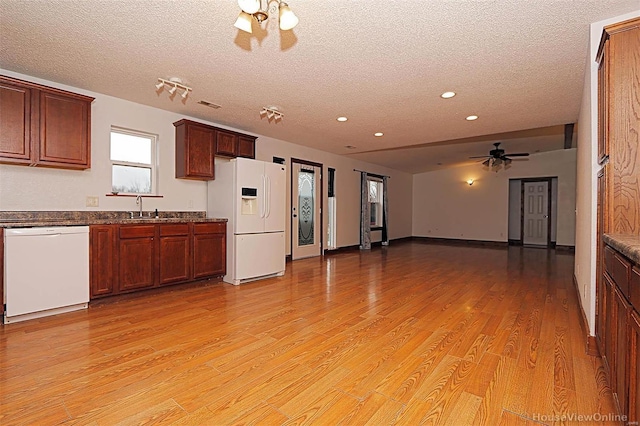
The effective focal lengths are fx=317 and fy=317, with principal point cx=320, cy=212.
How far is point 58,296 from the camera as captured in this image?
10.3 feet

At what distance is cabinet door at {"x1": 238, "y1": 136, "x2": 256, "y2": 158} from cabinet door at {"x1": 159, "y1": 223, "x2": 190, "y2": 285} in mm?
1574

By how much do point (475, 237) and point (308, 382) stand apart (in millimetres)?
9970

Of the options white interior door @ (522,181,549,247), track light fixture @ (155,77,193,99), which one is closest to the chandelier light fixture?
track light fixture @ (155,77,193,99)

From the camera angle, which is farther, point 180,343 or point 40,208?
→ point 40,208

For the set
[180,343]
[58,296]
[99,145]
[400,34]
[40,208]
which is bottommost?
[180,343]

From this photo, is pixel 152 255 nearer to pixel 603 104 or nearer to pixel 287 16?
pixel 287 16

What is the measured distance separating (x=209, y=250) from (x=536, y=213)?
959 centimetres

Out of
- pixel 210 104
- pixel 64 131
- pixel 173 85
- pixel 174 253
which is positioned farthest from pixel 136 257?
pixel 210 104

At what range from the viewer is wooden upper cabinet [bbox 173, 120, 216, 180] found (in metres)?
4.43

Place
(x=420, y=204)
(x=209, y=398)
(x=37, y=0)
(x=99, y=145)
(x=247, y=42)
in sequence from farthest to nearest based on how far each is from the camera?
(x=420, y=204) → (x=99, y=145) → (x=247, y=42) → (x=37, y=0) → (x=209, y=398)

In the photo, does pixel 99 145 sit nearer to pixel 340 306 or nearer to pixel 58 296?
pixel 58 296

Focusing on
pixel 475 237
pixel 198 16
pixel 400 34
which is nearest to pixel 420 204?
pixel 475 237

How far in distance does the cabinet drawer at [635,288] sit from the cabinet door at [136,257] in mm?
4209

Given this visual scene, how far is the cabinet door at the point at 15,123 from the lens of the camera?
299 centimetres
